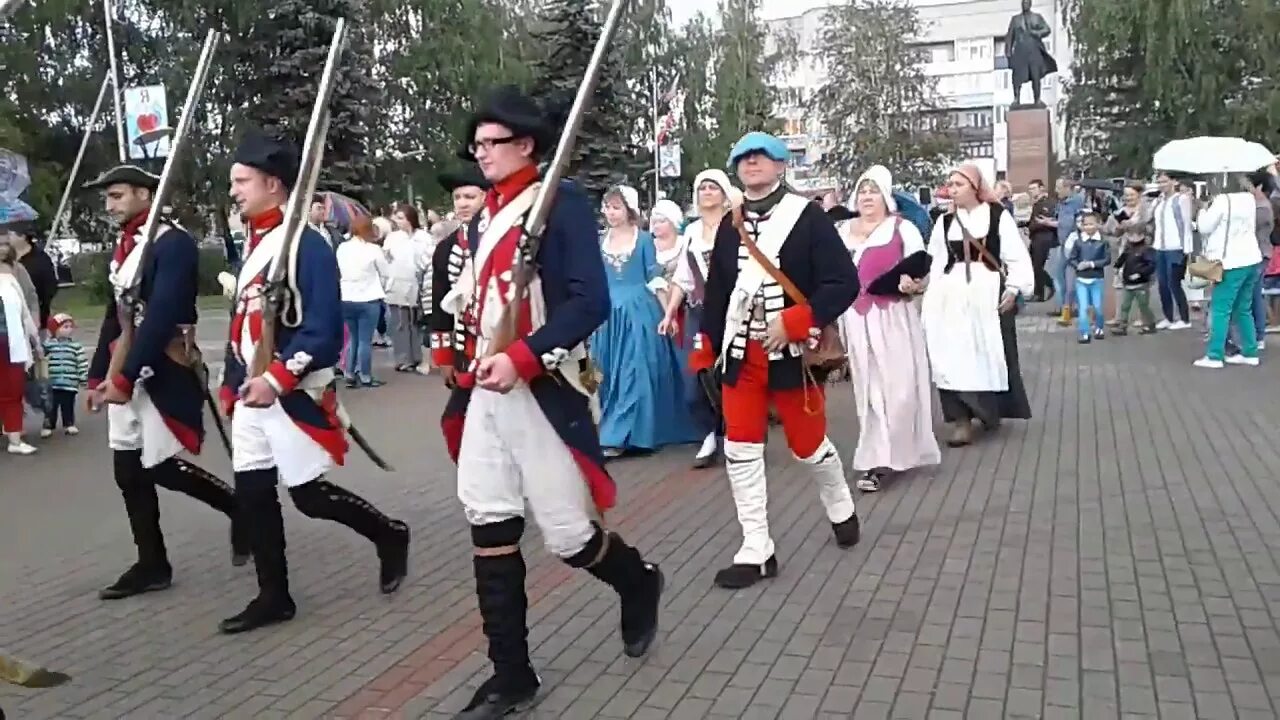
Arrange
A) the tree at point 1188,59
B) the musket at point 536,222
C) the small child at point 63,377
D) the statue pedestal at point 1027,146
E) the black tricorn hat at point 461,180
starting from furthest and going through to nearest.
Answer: the tree at point 1188,59
the statue pedestal at point 1027,146
the small child at point 63,377
the black tricorn hat at point 461,180
the musket at point 536,222

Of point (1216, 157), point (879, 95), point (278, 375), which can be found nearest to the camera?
point (278, 375)

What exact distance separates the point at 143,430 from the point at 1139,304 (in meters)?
13.3

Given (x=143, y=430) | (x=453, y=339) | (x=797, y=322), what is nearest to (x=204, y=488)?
(x=143, y=430)

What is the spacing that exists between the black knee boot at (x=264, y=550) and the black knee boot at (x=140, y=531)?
686mm

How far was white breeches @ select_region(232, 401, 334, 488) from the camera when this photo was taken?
207 inches

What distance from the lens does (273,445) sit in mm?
5254

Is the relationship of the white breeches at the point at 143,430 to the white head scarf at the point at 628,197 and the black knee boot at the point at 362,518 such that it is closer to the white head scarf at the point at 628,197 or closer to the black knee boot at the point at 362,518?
the black knee boot at the point at 362,518

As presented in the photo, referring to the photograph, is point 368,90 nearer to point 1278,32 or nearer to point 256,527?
point 1278,32

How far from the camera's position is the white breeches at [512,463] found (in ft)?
13.9

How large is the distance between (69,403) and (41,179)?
22.6 metres

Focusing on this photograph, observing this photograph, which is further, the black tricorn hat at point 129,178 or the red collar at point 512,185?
the black tricorn hat at point 129,178

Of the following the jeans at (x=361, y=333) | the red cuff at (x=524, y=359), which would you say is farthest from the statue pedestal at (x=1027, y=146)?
the red cuff at (x=524, y=359)

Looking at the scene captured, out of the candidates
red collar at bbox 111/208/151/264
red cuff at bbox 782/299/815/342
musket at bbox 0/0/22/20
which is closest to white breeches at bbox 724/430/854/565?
red cuff at bbox 782/299/815/342

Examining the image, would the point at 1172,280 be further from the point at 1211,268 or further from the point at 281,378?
the point at 281,378
